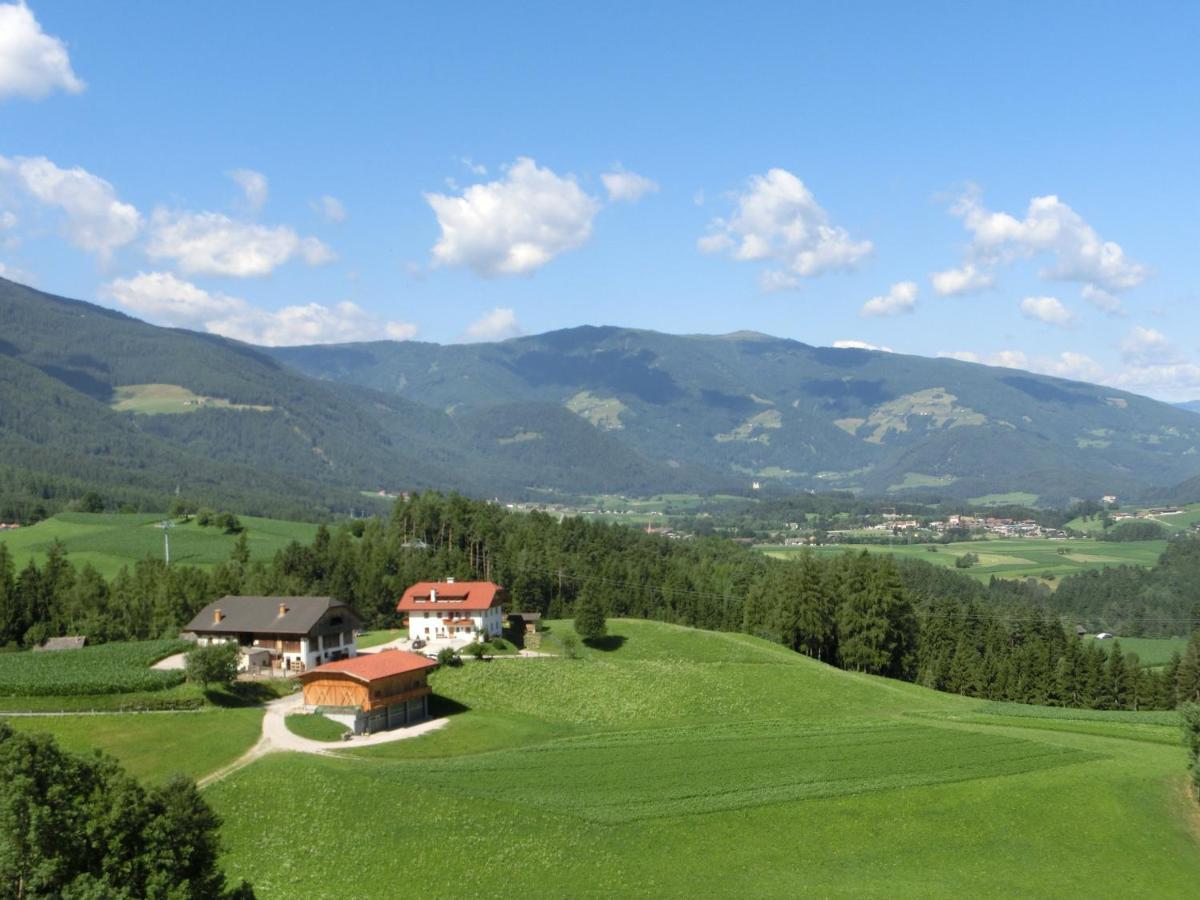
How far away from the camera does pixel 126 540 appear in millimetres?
158000

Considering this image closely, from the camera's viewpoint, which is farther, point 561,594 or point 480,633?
point 561,594

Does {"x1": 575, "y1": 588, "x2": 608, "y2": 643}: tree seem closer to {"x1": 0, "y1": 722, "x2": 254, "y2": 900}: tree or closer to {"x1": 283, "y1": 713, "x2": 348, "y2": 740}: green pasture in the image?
{"x1": 283, "y1": 713, "x2": 348, "y2": 740}: green pasture

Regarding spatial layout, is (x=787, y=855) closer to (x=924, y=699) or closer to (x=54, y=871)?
(x=54, y=871)

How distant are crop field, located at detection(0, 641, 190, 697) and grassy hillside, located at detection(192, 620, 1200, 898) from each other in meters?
19.2

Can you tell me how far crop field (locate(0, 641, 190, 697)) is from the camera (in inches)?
2601

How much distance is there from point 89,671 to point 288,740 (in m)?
21.7

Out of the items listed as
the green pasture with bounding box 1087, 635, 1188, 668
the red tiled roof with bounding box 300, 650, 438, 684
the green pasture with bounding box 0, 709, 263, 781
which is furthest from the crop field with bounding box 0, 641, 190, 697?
the green pasture with bounding box 1087, 635, 1188, 668

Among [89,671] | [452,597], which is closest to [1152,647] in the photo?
[452,597]

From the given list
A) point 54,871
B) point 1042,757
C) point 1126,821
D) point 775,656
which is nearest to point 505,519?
point 775,656

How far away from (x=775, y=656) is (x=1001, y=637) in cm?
3374

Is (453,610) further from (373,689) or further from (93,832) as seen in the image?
(93,832)

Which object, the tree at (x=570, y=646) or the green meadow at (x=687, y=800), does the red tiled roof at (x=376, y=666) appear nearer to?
the green meadow at (x=687, y=800)

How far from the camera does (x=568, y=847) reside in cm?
4747

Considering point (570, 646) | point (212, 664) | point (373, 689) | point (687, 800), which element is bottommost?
point (687, 800)
